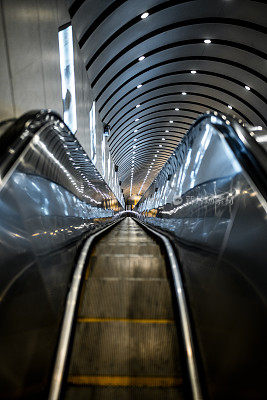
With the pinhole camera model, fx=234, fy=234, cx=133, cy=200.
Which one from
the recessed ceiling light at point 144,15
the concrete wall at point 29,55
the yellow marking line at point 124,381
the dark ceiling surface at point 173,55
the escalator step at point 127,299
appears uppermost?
the dark ceiling surface at point 173,55

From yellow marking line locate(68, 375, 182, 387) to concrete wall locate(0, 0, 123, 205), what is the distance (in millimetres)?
2910

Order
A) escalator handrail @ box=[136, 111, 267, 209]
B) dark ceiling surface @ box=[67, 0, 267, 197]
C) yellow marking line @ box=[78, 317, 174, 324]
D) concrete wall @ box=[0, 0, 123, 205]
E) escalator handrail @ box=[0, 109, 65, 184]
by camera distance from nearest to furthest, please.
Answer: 1. escalator handrail @ box=[136, 111, 267, 209]
2. escalator handrail @ box=[0, 109, 65, 184]
3. yellow marking line @ box=[78, 317, 174, 324]
4. concrete wall @ box=[0, 0, 123, 205]
5. dark ceiling surface @ box=[67, 0, 267, 197]

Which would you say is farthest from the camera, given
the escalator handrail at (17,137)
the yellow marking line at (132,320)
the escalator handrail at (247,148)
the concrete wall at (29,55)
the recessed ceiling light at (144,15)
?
the recessed ceiling light at (144,15)

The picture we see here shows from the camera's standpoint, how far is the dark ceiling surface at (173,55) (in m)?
8.20

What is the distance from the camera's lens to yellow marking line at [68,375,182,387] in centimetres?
176

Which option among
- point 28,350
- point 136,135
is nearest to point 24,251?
point 28,350

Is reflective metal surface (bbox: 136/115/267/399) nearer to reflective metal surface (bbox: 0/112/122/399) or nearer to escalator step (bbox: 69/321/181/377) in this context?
escalator step (bbox: 69/321/181/377)

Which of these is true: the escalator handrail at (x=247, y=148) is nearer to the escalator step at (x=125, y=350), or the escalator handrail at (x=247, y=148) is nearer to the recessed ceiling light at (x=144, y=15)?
the escalator step at (x=125, y=350)

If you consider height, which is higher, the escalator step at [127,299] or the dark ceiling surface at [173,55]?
the dark ceiling surface at [173,55]

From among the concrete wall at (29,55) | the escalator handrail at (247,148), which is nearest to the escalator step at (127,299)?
the escalator handrail at (247,148)

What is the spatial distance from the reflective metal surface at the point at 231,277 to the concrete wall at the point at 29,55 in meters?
2.75

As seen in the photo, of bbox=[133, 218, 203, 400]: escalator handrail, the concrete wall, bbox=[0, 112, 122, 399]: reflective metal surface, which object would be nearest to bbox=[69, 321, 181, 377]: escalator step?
bbox=[133, 218, 203, 400]: escalator handrail

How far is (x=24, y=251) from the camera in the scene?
184 cm

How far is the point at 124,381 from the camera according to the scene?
5.82 feet
